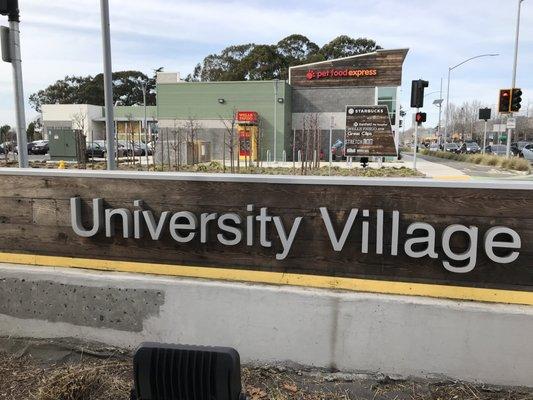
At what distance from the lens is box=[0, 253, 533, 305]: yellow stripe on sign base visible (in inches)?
129

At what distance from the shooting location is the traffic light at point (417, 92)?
21.6 m

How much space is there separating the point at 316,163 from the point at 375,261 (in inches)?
853

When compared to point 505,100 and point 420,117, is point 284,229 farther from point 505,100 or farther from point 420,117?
point 505,100

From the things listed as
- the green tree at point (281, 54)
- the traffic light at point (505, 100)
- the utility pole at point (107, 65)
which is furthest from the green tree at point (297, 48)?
the utility pole at point (107, 65)

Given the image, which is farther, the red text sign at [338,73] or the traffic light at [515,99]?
the red text sign at [338,73]

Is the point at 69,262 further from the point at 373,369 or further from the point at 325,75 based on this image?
the point at 325,75

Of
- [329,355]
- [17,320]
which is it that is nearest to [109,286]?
[17,320]

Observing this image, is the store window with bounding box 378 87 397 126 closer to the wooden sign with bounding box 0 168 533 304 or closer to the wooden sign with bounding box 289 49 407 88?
the wooden sign with bounding box 289 49 407 88

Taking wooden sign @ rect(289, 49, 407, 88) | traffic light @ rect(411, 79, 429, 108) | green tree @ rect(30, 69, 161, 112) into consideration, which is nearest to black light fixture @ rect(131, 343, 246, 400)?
traffic light @ rect(411, 79, 429, 108)

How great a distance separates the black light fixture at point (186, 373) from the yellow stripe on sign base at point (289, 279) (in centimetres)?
142

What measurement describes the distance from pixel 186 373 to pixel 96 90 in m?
96.6

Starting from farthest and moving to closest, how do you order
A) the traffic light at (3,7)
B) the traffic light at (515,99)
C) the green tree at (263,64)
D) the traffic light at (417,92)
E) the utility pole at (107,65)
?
the green tree at (263,64) → the traffic light at (515,99) → the traffic light at (417,92) → the utility pole at (107,65) → the traffic light at (3,7)

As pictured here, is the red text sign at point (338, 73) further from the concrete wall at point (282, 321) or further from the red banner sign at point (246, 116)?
the concrete wall at point (282, 321)

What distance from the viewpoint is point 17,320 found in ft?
12.9
